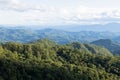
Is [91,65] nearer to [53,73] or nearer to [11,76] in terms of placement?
[53,73]

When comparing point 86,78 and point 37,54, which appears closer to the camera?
point 86,78

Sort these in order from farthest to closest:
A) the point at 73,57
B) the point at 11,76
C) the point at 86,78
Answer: the point at 73,57, the point at 86,78, the point at 11,76

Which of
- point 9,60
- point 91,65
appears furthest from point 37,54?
point 9,60

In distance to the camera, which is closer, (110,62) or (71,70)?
(71,70)

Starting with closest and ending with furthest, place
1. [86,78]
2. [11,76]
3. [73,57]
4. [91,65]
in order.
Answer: [11,76] < [86,78] < [91,65] < [73,57]

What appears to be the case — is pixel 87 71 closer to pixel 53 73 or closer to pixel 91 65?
pixel 53 73

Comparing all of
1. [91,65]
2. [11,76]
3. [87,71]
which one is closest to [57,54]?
[91,65]

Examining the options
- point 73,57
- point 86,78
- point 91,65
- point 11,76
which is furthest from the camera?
point 73,57

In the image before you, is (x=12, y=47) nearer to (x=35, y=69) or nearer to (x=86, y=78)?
(x=35, y=69)

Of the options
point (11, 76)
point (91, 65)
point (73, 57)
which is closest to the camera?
point (11, 76)
